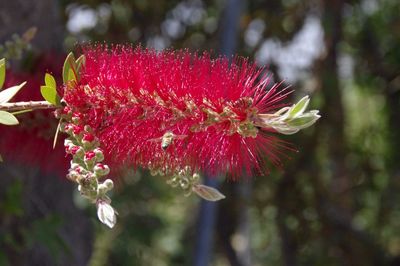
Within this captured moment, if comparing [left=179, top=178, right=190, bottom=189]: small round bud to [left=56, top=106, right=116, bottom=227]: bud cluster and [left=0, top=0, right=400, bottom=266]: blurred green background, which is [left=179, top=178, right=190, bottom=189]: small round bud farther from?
[left=0, top=0, right=400, bottom=266]: blurred green background

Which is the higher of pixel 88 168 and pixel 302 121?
pixel 302 121

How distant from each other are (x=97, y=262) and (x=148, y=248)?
0.22 meters

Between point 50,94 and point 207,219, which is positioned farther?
point 207,219

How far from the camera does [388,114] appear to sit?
304cm

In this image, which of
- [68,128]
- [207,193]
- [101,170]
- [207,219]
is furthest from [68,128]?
[207,219]

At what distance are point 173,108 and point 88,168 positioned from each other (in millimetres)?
132

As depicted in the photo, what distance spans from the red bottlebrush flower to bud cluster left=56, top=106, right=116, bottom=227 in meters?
0.03

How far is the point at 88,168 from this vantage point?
933mm

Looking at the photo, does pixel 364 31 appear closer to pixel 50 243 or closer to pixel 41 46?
pixel 41 46

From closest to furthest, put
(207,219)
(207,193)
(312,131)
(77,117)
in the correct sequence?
(77,117), (207,193), (207,219), (312,131)

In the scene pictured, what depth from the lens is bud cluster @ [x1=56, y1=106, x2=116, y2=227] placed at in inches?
36.1

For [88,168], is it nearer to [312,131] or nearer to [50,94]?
[50,94]

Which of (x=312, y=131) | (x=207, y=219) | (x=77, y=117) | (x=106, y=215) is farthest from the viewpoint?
(x=312, y=131)

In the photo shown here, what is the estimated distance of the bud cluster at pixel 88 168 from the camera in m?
0.92
